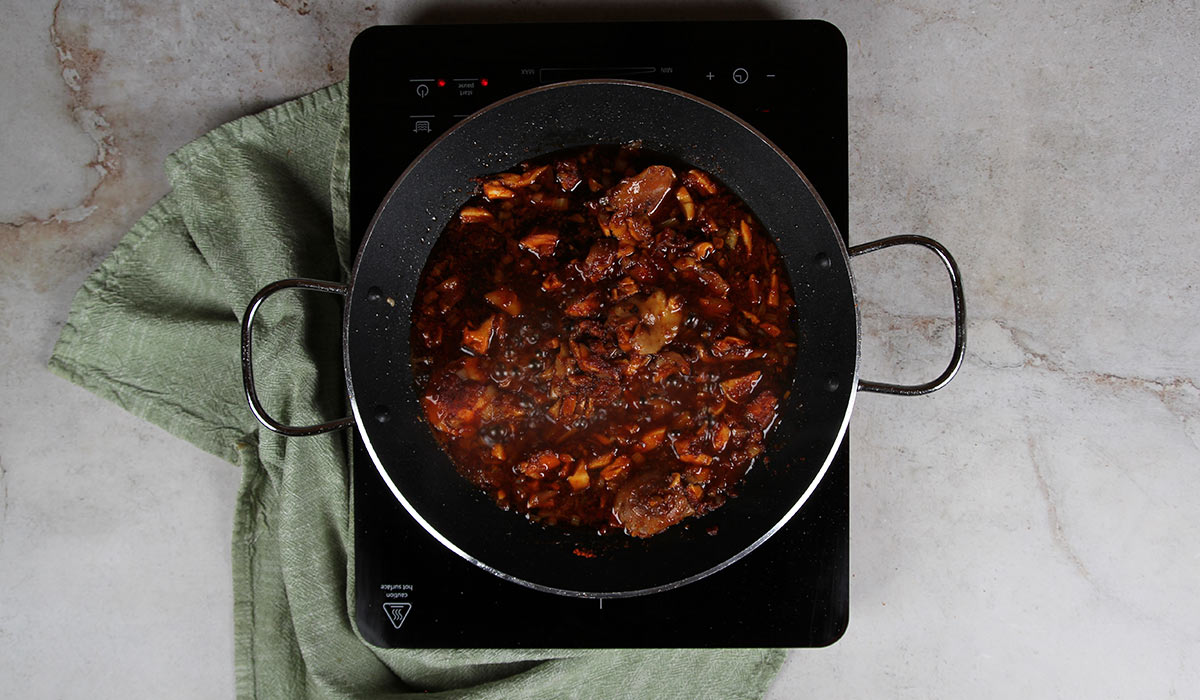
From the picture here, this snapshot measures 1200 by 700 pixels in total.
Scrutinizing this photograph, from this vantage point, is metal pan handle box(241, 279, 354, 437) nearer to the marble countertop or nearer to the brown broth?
the brown broth

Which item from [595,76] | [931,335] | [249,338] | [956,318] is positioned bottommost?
[931,335]

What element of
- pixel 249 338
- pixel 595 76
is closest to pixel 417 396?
pixel 249 338

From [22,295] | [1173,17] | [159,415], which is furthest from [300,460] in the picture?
[1173,17]

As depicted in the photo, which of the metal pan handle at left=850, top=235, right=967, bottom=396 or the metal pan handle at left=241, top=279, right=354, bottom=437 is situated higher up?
the metal pan handle at left=241, top=279, right=354, bottom=437

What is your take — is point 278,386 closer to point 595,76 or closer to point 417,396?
point 417,396

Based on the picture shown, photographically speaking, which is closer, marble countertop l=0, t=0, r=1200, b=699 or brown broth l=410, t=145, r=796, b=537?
brown broth l=410, t=145, r=796, b=537

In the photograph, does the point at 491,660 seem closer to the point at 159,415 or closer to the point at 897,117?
the point at 159,415

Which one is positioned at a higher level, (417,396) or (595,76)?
(595,76)

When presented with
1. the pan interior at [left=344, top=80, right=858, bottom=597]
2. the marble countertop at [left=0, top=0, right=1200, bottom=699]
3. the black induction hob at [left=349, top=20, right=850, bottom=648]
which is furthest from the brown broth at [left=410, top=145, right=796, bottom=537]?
the marble countertop at [left=0, top=0, right=1200, bottom=699]
